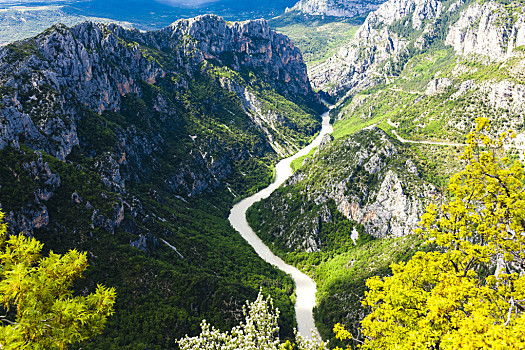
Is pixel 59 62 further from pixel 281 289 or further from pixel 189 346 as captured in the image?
pixel 189 346

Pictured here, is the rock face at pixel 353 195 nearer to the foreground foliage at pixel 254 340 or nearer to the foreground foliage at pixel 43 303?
the foreground foliage at pixel 254 340

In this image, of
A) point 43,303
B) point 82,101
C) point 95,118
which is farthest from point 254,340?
point 82,101

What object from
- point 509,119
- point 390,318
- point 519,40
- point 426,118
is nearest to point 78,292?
point 390,318

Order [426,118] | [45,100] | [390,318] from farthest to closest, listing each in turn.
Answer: [426,118], [45,100], [390,318]

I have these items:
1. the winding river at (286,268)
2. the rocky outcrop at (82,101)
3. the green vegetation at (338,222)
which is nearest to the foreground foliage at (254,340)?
the winding river at (286,268)

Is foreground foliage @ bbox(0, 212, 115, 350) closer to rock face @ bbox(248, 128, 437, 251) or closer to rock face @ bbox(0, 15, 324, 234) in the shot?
rock face @ bbox(0, 15, 324, 234)

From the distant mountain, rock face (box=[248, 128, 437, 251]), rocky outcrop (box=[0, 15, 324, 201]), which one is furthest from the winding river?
rocky outcrop (box=[0, 15, 324, 201])
